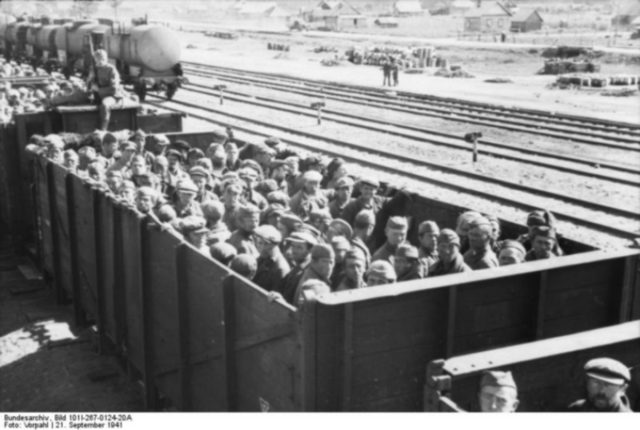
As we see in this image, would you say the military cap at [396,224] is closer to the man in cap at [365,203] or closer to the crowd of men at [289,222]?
the crowd of men at [289,222]

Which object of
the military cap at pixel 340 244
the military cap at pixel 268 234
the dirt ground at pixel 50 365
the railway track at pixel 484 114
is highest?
the military cap at pixel 268 234

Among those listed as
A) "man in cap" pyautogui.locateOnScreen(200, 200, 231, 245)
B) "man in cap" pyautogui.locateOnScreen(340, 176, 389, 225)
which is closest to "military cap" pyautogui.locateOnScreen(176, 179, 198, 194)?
"man in cap" pyautogui.locateOnScreen(200, 200, 231, 245)

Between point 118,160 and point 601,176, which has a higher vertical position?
point 118,160

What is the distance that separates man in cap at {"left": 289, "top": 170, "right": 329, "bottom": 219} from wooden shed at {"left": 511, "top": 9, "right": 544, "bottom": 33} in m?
91.5

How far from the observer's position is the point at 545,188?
1673cm

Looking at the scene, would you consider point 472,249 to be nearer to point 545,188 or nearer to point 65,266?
point 65,266

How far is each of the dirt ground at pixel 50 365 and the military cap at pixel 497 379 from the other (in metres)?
4.50

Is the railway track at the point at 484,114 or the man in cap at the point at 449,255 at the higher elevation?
the man in cap at the point at 449,255

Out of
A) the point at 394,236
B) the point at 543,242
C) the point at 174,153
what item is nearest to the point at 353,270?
the point at 394,236

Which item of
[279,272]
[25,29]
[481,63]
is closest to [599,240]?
[279,272]

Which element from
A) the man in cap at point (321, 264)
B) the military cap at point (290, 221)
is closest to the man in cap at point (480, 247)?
the man in cap at point (321, 264)

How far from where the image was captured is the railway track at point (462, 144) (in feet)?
58.7

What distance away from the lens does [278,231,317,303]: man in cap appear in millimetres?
5980

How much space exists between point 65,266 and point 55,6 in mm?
178700
